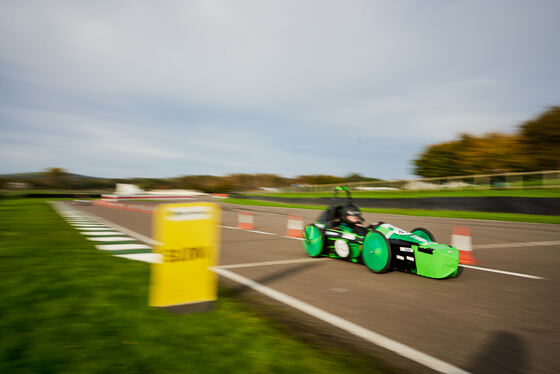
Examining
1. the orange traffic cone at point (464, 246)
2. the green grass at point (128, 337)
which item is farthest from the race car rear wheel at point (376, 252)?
the green grass at point (128, 337)

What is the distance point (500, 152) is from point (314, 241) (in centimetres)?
4954

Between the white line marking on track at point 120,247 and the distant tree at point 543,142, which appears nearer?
the white line marking on track at point 120,247

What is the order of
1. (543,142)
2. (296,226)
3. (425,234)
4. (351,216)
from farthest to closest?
(543,142) < (296,226) < (351,216) < (425,234)

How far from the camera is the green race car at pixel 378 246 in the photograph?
4.98 m

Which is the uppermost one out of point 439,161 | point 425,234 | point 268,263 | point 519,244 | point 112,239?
point 439,161

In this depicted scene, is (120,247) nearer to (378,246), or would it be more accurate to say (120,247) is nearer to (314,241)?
(314,241)

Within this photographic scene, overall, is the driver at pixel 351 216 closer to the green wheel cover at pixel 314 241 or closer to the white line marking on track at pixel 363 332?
the green wheel cover at pixel 314 241

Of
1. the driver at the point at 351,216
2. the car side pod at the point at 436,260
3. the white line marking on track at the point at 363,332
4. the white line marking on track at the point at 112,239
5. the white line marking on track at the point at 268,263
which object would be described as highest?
the driver at the point at 351,216

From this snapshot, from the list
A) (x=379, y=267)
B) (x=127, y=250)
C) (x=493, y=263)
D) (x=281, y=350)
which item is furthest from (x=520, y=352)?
(x=127, y=250)

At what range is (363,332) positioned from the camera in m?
3.19

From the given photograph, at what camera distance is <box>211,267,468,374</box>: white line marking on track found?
8.45 feet

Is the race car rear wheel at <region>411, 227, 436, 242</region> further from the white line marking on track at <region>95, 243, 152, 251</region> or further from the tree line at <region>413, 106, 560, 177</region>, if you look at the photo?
the tree line at <region>413, 106, 560, 177</region>

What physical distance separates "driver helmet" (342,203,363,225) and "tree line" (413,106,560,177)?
131 ft

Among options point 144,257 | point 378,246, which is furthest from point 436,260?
point 144,257
